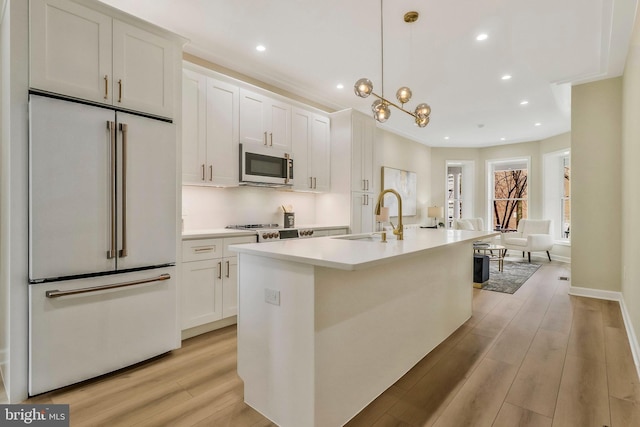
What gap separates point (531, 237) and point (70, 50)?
8.03 m

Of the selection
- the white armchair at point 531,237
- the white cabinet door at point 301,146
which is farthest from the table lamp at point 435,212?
the white cabinet door at point 301,146

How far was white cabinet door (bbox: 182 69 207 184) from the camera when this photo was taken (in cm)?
308

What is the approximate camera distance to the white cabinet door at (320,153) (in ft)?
14.6

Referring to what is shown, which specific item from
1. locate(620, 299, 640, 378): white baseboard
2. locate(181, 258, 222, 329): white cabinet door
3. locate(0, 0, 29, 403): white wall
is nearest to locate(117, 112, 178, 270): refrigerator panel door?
locate(181, 258, 222, 329): white cabinet door

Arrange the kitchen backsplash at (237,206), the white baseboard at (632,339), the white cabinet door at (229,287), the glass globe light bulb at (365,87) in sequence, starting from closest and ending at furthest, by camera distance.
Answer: the white baseboard at (632,339)
the glass globe light bulb at (365,87)
the white cabinet door at (229,287)
the kitchen backsplash at (237,206)

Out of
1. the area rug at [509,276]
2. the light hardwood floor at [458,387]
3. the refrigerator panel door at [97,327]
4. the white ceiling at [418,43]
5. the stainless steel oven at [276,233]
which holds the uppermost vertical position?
the white ceiling at [418,43]

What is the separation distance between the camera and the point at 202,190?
354 centimetres

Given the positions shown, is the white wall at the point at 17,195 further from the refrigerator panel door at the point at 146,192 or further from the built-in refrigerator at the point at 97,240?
the refrigerator panel door at the point at 146,192

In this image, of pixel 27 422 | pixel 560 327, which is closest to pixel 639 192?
pixel 560 327

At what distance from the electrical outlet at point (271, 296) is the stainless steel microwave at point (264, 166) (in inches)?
81.3

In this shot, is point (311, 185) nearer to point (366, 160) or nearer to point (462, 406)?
point (366, 160)

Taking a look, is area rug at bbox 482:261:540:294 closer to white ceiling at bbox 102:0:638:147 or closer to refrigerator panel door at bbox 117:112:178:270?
white ceiling at bbox 102:0:638:147

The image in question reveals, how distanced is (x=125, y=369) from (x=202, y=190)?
73.8 inches

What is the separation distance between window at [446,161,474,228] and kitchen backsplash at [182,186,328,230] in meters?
5.26
